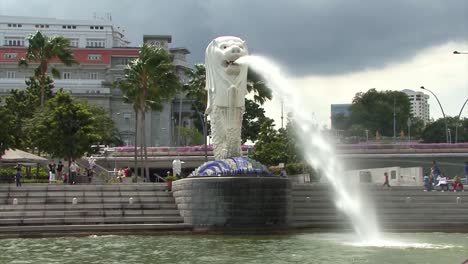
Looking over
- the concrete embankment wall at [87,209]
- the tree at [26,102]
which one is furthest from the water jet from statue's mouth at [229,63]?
the tree at [26,102]

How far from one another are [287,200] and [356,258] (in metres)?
11.2

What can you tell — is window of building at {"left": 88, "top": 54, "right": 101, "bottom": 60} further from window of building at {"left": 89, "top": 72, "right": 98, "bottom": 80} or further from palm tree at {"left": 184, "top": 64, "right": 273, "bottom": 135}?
palm tree at {"left": 184, "top": 64, "right": 273, "bottom": 135}

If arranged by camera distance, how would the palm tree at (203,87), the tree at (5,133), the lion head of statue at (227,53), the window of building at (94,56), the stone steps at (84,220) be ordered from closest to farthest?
the stone steps at (84,220)
the lion head of statue at (227,53)
the tree at (5,133)
the palm tree at (203,87)
the window of building at (94,56)

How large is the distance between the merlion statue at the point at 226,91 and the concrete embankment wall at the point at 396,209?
4.34 meters

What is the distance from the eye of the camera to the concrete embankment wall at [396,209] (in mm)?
33844

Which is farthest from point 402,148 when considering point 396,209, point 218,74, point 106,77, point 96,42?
point 96,42

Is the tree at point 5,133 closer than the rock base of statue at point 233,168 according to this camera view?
No

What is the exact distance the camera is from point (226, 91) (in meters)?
35.1

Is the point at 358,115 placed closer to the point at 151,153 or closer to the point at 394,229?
the point at 151,153

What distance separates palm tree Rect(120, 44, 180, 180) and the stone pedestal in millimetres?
18586

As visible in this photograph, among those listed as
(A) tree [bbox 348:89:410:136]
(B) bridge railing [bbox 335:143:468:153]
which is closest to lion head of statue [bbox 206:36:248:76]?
(B) bridge railing [bbox 335:143:468:153]

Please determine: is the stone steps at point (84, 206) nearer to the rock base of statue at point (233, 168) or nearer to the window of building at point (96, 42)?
the rock base of statue at point (233, 168)

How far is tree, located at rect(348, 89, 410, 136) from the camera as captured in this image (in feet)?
510

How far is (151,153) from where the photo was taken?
8019 cm
